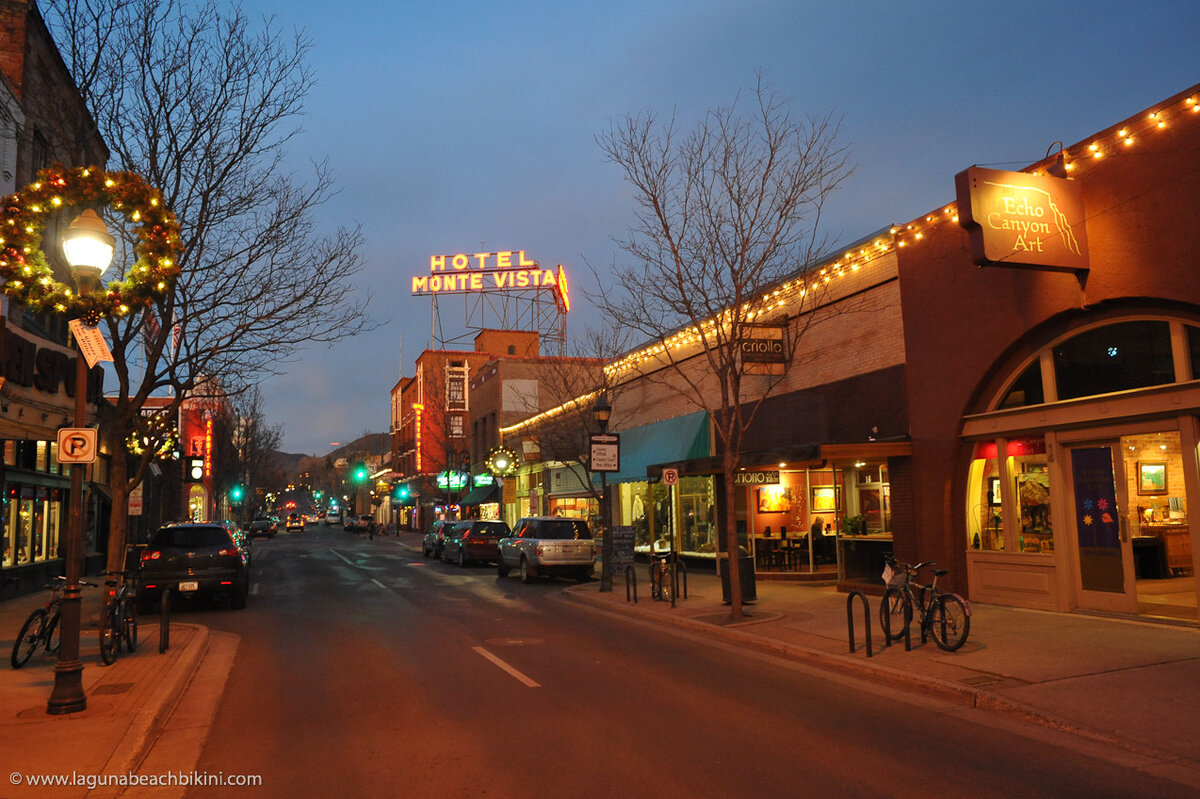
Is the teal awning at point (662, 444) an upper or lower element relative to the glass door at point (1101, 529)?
upper

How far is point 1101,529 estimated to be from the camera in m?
12.6

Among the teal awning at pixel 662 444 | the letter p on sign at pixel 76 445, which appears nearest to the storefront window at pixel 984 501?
the teal awning at pixel 662 444

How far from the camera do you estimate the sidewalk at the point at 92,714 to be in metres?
6.39

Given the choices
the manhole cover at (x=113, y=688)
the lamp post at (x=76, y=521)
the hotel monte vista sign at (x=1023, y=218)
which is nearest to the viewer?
the lamp post at (x=76, y=521)

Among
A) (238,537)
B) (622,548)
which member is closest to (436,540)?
(238,537)

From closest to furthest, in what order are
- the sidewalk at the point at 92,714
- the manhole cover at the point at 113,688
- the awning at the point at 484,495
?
the sidewalk at the point at 92,714 < the manhole cover at the point at 113,688 < the awning at the point at 484,495

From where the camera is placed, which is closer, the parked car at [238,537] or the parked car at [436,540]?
the parked car at [238,537]

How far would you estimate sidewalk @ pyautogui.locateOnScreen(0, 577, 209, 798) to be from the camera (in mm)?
6387

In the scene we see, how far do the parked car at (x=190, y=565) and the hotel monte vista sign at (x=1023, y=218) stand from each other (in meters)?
14.5

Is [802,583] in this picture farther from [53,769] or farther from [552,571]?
[53,769]

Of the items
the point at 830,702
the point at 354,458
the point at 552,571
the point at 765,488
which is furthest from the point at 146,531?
the point at 354,458

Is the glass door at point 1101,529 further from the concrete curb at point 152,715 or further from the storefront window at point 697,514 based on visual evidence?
the concrete curb at point 152,715

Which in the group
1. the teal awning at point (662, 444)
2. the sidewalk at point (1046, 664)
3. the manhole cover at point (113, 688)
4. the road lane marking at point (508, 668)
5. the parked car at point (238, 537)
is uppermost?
the teal awning at point (662, 444)

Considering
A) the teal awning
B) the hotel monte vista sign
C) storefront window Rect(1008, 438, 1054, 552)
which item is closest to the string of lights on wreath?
the hotel monte vista sign
